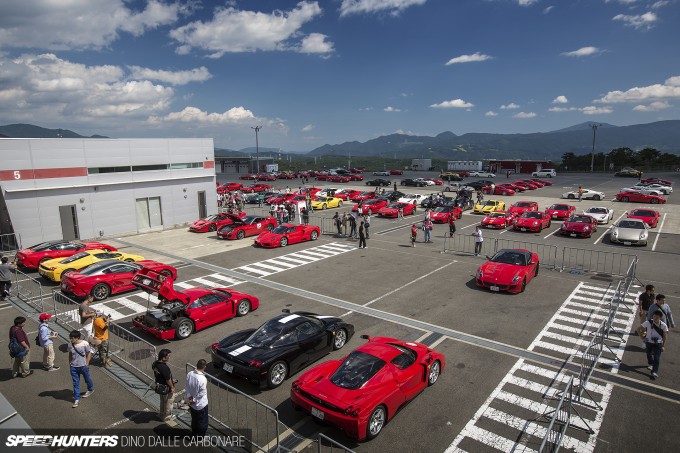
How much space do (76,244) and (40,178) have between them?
765 cm

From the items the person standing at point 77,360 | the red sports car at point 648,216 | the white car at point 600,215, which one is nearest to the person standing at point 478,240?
the white car at point 600,215

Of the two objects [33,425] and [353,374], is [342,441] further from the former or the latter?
[33,425]

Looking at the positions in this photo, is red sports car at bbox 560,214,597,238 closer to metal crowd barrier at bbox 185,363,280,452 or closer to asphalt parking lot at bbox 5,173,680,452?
asphalt parking lot at bbox 5,173,680,452

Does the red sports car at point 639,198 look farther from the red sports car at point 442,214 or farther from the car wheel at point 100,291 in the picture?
the car wheel at point 100,291

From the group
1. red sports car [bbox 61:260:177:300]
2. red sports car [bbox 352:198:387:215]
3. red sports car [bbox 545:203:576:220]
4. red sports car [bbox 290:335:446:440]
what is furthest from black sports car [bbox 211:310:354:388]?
red sports car [bbox 545:203:576:220]

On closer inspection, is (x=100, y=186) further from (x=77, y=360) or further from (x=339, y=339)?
(x=339, y=339)

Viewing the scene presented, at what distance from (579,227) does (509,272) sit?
13942 millimetres

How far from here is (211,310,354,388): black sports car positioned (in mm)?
9539

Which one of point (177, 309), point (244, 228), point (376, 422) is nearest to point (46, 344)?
point (177, 309)

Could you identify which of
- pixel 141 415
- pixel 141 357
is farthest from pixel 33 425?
pixel 141 357

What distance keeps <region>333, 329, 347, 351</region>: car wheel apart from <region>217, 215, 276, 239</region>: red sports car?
1748 cm

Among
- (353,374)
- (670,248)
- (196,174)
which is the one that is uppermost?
(196,174)

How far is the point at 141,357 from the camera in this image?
1116 centimetres

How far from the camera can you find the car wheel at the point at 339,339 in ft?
38.2
